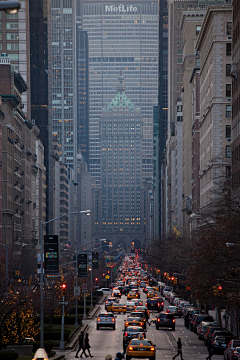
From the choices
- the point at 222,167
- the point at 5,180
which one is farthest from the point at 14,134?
the point at 222,167

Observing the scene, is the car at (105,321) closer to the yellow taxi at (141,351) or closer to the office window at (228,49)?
the yellow taxi at (141,351)

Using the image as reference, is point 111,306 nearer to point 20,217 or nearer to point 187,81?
point 20,217

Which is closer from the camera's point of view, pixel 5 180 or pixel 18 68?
pixel 5 180

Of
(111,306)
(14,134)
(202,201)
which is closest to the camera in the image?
(111,306)

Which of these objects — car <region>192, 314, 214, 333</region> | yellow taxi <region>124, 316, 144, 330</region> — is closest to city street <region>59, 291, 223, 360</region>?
car <region>192, 314, 214, 333</region>

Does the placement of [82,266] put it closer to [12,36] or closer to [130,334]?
[130,334]

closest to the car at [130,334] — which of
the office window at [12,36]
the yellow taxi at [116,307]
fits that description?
the yellow taxi at [116,307]
